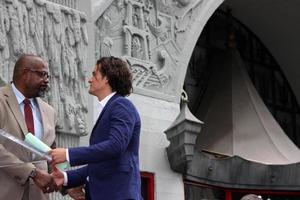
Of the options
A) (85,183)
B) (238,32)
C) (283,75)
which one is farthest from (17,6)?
(283,75)

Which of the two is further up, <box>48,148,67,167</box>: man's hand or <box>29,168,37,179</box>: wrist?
<box>48,148,67,167</box>: man's hand

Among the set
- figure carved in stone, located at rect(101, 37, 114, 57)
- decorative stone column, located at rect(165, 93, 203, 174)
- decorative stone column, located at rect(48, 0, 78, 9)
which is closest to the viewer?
decorative stone column, located at rect(48, 0, 78, 9)

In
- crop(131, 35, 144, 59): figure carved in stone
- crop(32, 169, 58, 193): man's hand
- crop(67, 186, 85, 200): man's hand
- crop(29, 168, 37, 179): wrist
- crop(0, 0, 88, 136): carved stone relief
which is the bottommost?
crop(67, 186, 85, 200): man's hand

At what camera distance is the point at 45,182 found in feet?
17.8

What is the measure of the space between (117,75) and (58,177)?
82 cm

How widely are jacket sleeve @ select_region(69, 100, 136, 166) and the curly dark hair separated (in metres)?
0.23

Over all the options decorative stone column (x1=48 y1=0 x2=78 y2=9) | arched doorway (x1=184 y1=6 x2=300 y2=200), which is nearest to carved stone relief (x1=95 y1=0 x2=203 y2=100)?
decorative stone column (x1=48 y1=0 x2=78 y2=9)

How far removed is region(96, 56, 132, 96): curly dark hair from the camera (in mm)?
5527

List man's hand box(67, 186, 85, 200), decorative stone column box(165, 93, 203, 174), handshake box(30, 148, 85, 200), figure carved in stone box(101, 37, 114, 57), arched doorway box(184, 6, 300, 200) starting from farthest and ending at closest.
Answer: arched doorway box(184, 6, 300, 200) < decorative stone column box(165, 93, 203, 174) < figure carved in stone box(101, 37, 114, 57) < man's hand box(67, 186, 85, 200) < handshake box(30, 148, 85, 200)

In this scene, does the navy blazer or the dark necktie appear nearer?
the navy blazer

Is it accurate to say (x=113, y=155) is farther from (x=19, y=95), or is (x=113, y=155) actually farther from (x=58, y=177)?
(x=19, y=95)

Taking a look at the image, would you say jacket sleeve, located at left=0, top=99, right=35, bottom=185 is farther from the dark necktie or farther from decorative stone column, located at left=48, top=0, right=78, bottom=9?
decorative stone column, located at left=48, top=0, right=78, bottom=9

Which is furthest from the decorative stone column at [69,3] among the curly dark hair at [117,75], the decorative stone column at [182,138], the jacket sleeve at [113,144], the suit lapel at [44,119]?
the jacket sleeve at [113,144]

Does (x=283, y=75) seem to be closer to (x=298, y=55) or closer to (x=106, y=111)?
(x=298, y=55)
